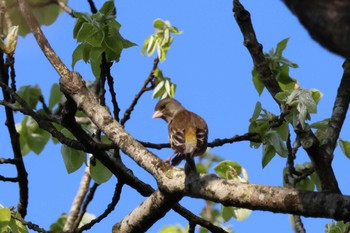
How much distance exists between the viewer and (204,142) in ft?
18.9

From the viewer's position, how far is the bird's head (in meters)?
7.19

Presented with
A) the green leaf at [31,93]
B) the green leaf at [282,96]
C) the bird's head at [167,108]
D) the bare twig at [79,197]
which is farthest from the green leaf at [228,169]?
the bare twig at [79,197]

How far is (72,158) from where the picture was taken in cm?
622

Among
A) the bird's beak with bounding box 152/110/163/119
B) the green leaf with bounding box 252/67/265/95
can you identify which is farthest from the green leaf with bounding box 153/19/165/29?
the green leaf with bounding box 252/67/265/95

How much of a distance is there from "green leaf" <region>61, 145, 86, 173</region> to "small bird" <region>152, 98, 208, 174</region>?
0.75 meters

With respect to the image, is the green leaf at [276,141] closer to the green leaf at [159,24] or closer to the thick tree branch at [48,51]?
the thick tree branch at [48,51]

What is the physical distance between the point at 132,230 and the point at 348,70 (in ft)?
6.12

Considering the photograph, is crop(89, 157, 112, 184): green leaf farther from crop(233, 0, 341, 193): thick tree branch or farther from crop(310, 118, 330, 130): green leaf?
crop(310, 118, 330, 130): green leaf

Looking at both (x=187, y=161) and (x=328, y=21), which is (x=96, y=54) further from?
(x=328, y=21)

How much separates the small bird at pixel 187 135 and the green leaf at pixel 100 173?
581 millimetres

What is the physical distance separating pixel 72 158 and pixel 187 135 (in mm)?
1040

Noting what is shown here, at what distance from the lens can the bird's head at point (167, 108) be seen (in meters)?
7.19

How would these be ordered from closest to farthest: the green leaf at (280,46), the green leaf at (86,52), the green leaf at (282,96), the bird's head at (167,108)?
the green leaf at (282,96), the green leaf at (86,52), the green leaf at (280,46), the bird's head at (167,108)

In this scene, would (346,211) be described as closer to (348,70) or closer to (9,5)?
(348,70)
